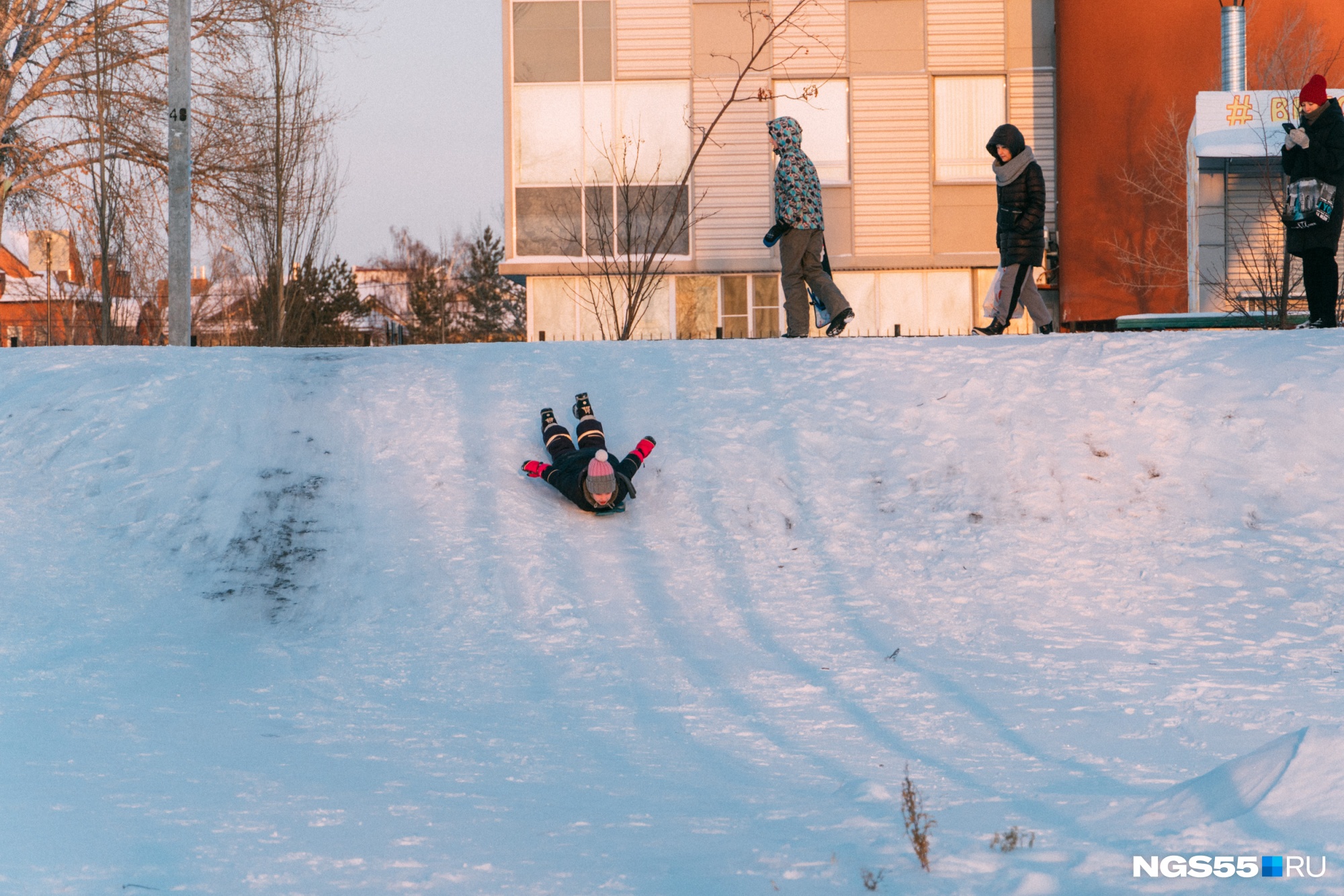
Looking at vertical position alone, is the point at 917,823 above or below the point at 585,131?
below

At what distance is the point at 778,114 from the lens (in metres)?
20.7

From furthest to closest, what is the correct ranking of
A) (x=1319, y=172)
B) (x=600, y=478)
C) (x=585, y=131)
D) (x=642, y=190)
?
(x=585, y=131) < (x=642, y=190) < (x=1319, y=172) < (x=600, y=478)

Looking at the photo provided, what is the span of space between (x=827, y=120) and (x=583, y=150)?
4339 mm

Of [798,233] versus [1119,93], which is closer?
[798,233]

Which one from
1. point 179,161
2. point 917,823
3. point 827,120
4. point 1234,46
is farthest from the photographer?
point 827,120

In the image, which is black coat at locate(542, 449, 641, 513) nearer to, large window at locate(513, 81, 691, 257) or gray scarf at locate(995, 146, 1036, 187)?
gray scarf at locate(995, 146, 1036, 187)

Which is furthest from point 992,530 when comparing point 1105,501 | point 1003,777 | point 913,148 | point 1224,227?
point 913,148

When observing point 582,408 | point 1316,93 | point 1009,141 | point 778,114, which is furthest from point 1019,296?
point 778,114

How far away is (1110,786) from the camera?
13.3 ft

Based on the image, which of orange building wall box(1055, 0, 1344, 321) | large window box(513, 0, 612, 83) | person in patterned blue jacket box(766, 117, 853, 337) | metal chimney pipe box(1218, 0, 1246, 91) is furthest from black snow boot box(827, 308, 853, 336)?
large window box(513, 0, 612, 83)

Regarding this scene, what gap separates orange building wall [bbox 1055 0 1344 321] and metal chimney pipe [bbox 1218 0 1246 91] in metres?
0.84

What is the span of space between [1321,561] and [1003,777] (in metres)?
3.19

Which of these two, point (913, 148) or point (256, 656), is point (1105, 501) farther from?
point (913, 148)

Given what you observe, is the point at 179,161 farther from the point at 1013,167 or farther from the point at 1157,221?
the point at 1157,221
